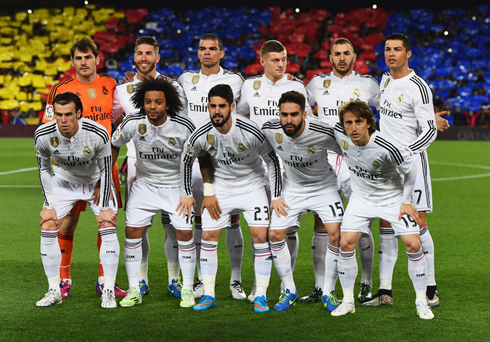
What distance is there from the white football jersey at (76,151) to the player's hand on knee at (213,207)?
86cm

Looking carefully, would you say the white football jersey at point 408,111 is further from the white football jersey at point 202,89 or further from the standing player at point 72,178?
the standing player at point 72,178

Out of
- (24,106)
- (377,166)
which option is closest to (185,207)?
(377,166)

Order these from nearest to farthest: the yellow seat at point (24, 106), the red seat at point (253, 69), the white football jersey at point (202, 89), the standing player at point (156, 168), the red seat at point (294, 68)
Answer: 1. the standing player at point (156, 168)
2. the white football jersey at point (202, 89)
3. the yellow seat at point (24, 106)
4. the red seat at point (294, 68)
5. the red seat at point (253, 69)

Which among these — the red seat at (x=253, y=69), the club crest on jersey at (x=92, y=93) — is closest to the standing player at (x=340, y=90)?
the club crest on jersey at (x=92, y=93)

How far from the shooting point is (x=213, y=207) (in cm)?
558

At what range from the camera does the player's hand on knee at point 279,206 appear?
5.50 m

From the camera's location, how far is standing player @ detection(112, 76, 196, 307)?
5566 mm

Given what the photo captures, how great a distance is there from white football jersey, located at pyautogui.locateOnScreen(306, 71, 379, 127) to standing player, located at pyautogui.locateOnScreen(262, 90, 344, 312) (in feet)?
2.84

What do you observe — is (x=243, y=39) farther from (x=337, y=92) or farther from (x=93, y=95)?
(x=93, y=95)

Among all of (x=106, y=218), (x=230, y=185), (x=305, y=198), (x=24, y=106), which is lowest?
(x=106, y=218)

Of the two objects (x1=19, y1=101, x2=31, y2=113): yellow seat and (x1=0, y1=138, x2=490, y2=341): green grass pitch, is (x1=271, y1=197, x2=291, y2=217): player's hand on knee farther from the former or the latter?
(x1=19, y1=101, x2=31, y2=113): yellow seat

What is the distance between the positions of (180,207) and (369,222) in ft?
5.38

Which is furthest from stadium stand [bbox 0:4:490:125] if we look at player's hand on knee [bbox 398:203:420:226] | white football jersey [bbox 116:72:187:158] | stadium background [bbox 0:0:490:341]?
player's hand on knee [bbox 398:203:420:226]

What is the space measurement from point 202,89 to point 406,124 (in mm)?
2077
